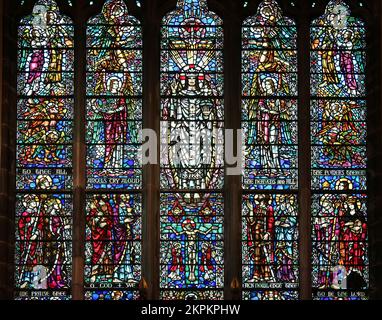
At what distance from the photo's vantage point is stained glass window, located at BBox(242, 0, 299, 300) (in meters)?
23.6

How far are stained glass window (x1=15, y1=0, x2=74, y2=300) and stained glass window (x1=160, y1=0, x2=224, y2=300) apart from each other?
4.56 ft

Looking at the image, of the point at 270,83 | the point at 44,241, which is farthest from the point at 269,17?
the point at 44,241

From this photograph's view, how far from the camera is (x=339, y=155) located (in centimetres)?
2405

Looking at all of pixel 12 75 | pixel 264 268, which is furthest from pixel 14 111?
pixel 264 268

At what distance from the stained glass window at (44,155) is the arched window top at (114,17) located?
1.48 feet

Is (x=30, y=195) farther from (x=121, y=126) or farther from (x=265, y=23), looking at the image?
(x=265, y=23)

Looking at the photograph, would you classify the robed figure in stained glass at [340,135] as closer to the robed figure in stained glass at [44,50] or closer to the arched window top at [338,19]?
the arched window top at [338,19]

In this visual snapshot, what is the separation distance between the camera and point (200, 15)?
24594 millimetres

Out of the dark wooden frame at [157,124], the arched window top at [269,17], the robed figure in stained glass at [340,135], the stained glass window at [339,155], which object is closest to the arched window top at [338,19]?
the stained glass window at [339,155]

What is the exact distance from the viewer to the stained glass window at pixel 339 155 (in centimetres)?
2362

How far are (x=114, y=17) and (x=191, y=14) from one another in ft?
3.71

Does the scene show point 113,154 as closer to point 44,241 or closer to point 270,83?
point 44,241

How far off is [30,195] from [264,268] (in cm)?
348

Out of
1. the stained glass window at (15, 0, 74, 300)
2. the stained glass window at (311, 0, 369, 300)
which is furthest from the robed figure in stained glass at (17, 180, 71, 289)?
the stained glass window at (311, 0, 369, 300)
